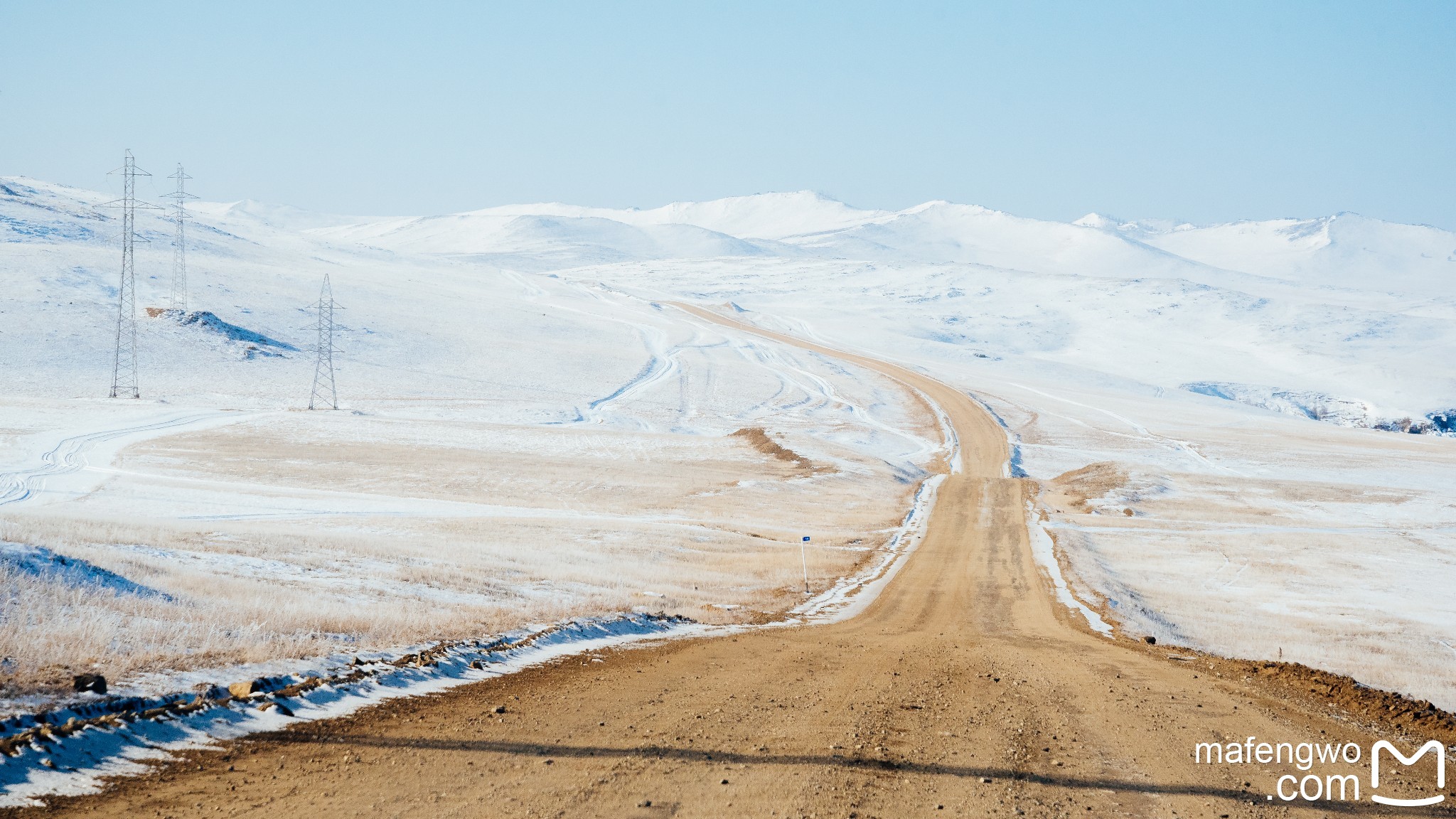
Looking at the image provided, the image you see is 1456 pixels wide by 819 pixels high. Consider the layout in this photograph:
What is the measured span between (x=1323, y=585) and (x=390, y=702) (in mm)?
30371

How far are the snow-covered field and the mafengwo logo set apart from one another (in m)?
8.99

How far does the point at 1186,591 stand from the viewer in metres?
29.5

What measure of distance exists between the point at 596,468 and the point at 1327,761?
4337 cm

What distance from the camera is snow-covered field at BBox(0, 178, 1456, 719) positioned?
19281mm

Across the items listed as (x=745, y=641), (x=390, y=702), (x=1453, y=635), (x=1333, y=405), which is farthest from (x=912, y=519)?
(x=1333, y=405)

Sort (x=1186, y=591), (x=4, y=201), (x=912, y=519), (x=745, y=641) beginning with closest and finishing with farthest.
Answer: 1. (x=745, y=641)
2. (x=1186, y=591)
3. (x=912, y=519)
4. (x=4, y=201)

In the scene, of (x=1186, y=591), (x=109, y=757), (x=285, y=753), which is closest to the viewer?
(x=109, y=757)

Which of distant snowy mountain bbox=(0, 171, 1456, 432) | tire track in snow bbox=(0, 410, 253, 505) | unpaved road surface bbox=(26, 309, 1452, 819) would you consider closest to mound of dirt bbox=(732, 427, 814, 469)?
tire track in snow bbox=(0, 410, 253, 505)

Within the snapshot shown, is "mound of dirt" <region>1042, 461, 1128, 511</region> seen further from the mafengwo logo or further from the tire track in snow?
the tire track in snow

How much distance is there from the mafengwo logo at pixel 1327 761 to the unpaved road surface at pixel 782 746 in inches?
5.2

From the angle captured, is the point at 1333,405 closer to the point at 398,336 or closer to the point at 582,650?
the point at 398,336

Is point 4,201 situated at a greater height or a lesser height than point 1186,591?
greater

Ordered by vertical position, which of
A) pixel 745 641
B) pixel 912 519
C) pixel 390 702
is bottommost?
pixel 912 519

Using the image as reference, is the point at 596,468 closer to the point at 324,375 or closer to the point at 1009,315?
the point at 324,375
